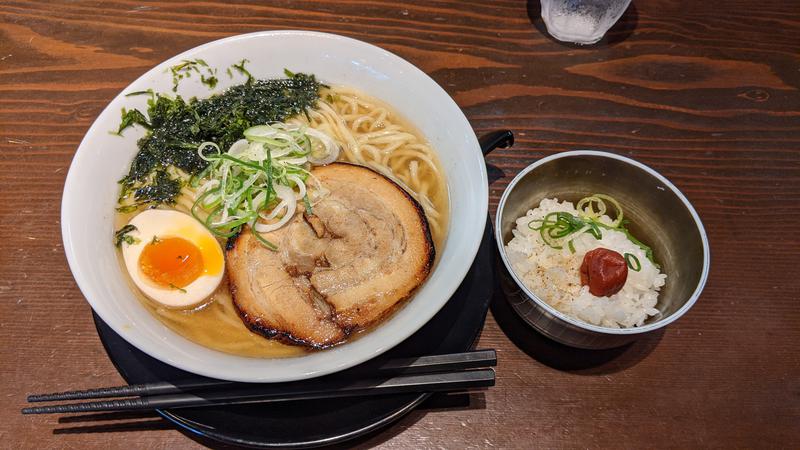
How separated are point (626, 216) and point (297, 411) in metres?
1.36

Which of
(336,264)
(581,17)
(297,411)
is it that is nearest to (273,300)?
(336,264)

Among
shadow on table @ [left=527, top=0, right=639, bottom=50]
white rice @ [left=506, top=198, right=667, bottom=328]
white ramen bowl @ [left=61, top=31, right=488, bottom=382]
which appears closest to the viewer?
white ramen bowl @ [left=61, top=31, right=488, bottom=382]

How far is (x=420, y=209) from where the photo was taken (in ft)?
6.10

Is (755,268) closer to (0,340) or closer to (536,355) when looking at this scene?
(536,355)

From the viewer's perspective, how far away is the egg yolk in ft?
5.75

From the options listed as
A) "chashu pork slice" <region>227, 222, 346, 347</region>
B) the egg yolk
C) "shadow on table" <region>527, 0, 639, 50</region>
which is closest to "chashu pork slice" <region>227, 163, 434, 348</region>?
"chashu pork slice" <region>227, 222, 346, 347</region>

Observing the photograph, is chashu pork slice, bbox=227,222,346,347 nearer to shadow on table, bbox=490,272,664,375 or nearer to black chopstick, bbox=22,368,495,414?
black chopstick, bbox=22,368,495,414

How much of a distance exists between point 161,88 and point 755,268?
237cm

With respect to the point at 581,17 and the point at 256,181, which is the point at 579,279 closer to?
the point at 256,181

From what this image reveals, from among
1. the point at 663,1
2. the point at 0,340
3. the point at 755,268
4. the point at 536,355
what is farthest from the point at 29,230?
the point at 663,1

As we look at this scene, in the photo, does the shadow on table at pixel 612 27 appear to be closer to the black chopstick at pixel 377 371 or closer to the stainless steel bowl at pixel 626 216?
the stainless steel bowl at pixel 626 216

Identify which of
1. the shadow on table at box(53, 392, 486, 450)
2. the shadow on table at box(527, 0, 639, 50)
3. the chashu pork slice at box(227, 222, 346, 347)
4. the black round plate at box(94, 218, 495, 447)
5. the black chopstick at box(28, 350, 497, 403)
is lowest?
the shadow on table at box(53, 392, 486, 450)

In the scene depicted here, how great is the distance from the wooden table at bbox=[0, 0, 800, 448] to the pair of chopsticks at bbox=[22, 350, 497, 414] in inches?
7.5

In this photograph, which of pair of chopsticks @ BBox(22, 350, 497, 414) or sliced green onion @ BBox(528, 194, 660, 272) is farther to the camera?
sliced green onion @ BBox(528, 194, 660, 272)
